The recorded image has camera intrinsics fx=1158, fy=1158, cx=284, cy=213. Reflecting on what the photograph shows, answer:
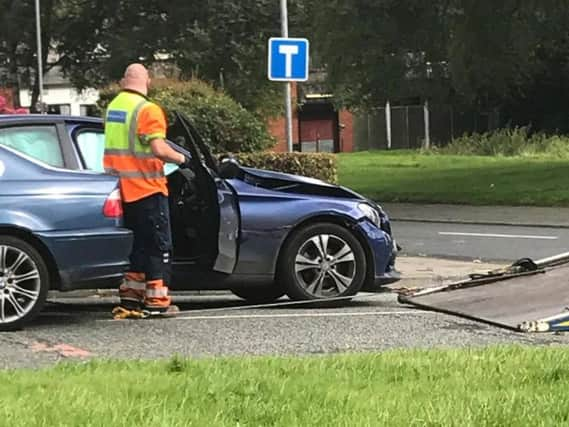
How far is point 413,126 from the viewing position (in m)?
57.3

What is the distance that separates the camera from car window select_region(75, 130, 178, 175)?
884 cm

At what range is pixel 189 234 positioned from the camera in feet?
29.8

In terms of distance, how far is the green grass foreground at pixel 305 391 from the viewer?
4848 millimetres

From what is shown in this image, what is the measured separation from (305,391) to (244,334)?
2648 millimetres

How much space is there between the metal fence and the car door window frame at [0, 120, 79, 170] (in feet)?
140

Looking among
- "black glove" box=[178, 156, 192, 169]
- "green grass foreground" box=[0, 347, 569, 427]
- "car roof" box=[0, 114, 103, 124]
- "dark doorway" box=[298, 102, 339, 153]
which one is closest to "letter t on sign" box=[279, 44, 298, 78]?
"black glove" box=[178, 156, 192, 169]

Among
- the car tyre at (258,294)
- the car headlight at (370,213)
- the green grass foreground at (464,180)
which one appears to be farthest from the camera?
the green grass foreground at (464,180)

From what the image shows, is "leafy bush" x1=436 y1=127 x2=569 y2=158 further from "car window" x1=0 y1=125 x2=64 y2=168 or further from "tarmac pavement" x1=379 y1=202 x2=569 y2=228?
"car window" x1=0 y1=125 x2=64 y2=168

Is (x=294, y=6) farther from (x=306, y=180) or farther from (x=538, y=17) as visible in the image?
(x=306, y=180)

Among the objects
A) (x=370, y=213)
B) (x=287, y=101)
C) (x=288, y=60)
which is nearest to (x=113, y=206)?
(x=370, y=213)

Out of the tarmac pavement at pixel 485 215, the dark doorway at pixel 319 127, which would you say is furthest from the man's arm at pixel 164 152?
the dark doorway at pixel 319 127

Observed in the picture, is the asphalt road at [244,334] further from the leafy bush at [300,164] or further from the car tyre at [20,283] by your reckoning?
the leafy bush at [300,164]

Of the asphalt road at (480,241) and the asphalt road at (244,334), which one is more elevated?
the asphalt road at (244,334)

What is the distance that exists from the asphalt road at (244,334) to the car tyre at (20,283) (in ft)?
0.44
